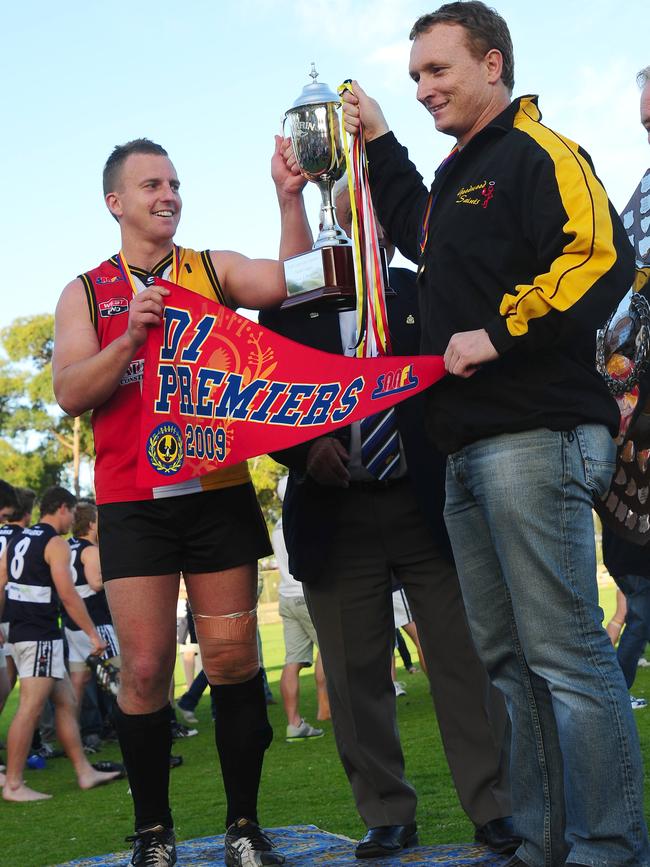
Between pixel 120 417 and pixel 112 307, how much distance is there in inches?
14.9

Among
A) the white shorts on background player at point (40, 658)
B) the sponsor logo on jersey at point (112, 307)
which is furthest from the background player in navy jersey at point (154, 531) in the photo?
the white shorts on background player at point (40, 658)

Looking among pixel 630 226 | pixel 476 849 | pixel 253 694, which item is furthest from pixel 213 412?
pixel 630 226

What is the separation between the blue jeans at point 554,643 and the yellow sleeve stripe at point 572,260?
0.36 m

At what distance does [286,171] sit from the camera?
4004 mm

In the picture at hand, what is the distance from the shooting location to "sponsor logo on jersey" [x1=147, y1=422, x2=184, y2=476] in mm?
3592

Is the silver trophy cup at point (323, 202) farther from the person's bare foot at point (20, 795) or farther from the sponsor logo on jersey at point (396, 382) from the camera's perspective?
the person's bare foot at point (20, 795)

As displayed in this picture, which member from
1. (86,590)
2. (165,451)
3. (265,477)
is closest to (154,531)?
(165,451)

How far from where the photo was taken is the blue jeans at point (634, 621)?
266 inches

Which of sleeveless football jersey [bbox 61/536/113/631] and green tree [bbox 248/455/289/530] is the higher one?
green tree [bbox 248/455/289/530]

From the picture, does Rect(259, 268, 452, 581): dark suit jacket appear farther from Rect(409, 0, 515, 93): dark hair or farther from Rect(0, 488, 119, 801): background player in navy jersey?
Rect(0, 488, 119, 801): background player in navy jersey

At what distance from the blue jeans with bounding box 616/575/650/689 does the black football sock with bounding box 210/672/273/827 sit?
3.25 metres

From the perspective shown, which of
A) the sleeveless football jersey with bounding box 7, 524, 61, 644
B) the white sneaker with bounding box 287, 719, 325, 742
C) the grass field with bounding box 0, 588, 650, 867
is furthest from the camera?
the white sneaker with bounding box 287, 719, 325, 742

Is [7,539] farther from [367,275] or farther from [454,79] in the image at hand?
[454,79]

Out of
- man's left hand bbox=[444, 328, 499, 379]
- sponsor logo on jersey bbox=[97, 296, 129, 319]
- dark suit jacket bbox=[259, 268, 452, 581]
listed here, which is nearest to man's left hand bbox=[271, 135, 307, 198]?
dark suit jacket bbox=[259, 268, 452, 581]
